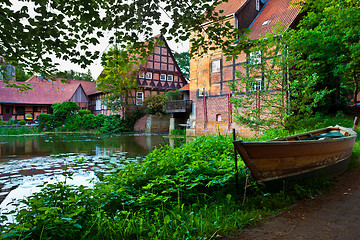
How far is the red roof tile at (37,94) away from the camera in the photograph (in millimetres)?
30359

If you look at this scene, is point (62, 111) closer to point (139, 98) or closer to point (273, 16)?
point (139, 98)

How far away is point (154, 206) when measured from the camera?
3.33 m

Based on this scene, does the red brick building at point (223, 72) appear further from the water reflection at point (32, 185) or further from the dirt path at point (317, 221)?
the dirt path at point (317, 221)

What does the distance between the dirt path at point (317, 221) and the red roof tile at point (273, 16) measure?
13.9m

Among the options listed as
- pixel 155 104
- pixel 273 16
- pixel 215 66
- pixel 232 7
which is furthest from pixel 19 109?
pixel 273 16

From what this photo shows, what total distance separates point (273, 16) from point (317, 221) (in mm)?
16799

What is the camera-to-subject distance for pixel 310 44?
11641 millimetres

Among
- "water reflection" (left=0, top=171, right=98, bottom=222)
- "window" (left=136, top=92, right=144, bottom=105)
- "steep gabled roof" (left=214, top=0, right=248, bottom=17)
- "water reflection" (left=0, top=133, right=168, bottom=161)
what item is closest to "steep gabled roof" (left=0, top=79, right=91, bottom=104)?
"window" (left=136, top=92, right=144, bottom=105)

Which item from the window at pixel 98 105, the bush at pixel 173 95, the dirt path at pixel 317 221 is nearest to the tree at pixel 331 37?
the dirt path at pixel 317 221

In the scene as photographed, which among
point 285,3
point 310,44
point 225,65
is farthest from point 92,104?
point 310,44

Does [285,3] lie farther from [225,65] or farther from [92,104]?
[92,104]

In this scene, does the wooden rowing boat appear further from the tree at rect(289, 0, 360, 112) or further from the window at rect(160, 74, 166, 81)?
the window at rect(160, 74, 166, 81)

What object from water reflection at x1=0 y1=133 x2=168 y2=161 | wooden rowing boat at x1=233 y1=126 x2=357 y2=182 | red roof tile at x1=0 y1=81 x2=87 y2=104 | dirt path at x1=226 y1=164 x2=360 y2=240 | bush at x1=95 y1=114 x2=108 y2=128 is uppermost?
red roof tile at x1=0 y1=81 x2=87 y2=104

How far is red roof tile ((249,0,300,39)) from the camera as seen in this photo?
49.9ft
